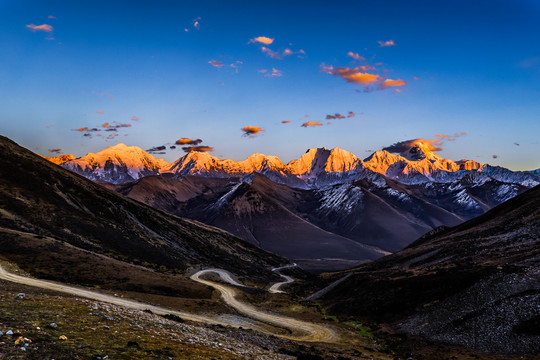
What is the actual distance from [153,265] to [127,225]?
44059 millimetres

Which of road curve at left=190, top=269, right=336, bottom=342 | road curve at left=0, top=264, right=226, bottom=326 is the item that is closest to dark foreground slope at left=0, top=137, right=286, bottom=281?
road curve at left=0, top=264, right=226, bottom=326

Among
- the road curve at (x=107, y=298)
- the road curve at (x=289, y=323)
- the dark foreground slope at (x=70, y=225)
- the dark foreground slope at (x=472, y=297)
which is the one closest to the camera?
the dark foreground slope at (x=472, y=297)

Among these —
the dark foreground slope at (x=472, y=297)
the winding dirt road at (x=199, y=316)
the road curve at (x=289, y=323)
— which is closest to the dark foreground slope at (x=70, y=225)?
the winding dirt road at (x=199, y=316)

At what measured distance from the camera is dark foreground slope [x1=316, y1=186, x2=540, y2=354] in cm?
4853

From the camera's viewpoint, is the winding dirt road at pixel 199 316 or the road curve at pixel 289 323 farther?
the road curve at pixel 289 323

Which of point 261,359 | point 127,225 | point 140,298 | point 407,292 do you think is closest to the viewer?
point 261,359

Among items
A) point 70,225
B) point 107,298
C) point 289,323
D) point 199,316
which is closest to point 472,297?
point 289,323

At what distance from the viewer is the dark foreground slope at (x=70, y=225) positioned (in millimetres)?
91938

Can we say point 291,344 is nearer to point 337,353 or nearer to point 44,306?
point 337,353

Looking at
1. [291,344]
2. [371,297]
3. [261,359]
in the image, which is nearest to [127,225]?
[371,297]

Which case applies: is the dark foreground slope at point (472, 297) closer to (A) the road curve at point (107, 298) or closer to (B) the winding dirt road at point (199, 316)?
(B) the winding dirt road at point (199, 316)

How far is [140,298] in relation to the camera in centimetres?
6334

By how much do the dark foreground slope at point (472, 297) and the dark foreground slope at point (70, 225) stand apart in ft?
224

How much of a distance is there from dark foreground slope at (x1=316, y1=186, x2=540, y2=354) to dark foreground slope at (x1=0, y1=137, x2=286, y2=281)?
68319 millimetres
